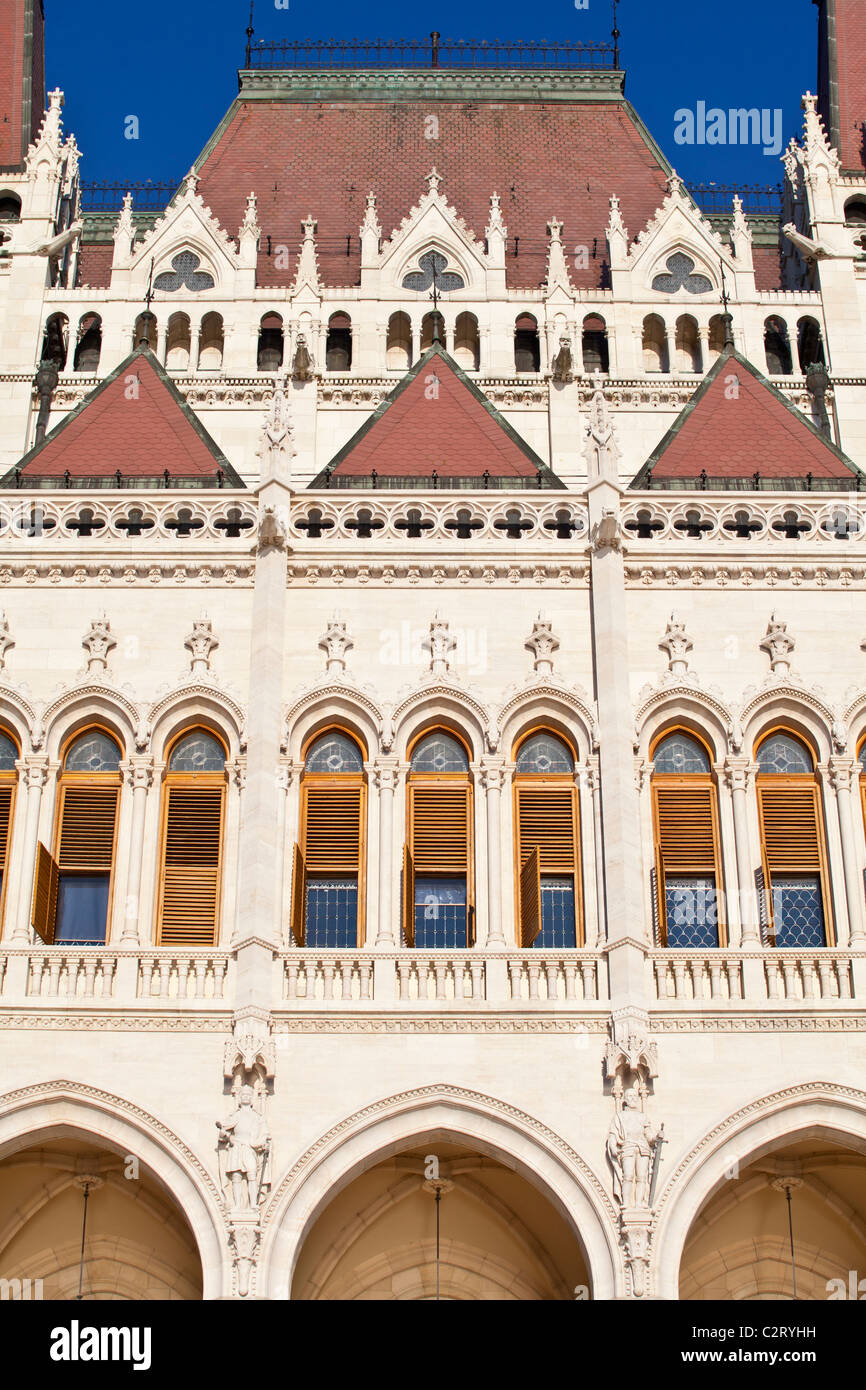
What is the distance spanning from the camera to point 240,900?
21125 mm

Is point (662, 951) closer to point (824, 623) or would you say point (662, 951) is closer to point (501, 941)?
point (501, 941)

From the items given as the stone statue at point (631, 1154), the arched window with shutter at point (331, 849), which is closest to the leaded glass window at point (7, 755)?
the arched window with shutter at point (331, 849)

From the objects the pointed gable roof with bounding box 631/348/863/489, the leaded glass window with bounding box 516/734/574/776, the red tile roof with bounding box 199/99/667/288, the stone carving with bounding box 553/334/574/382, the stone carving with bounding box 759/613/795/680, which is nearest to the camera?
the leaded glass window with bounding box 516/734/574/776

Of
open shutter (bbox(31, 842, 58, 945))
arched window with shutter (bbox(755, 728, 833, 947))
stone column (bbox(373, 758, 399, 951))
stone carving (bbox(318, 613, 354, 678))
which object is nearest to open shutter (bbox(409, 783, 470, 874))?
stone column (bbox(373, 758, 399, 951))

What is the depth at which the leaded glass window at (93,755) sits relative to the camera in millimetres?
22422

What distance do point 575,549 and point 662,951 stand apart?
188 inches

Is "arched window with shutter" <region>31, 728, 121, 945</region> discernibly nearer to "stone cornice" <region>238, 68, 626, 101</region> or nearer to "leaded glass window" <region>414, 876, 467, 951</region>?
"leaded glass window" <region>414, 876, 467, 951</region>

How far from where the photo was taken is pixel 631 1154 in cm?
1958

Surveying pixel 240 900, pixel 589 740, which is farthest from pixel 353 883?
pixel 589 740

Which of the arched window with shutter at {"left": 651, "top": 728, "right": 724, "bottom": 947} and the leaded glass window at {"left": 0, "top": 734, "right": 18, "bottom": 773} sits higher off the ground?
the leaded glass window at {"left": 0, "top": 734, "right": 18, "bottom": 773}

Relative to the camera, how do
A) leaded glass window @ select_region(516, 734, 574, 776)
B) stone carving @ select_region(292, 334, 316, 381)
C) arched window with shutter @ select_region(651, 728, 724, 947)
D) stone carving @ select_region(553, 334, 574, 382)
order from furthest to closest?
stone carving @ select_region(553, 334, 574, 382) → stone carving @ select_region(292, 334, 316, 381) → leaded glass window @ select_region(516, 734, 574, 776) → arched window with shutter @ select_region(651, 728, 724, 947)

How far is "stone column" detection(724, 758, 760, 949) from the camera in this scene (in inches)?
840

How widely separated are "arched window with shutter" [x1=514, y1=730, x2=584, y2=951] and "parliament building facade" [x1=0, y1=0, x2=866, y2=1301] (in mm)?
37

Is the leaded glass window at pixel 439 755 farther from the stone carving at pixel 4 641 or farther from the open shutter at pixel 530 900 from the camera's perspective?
the stone carving at pixel 4 641
